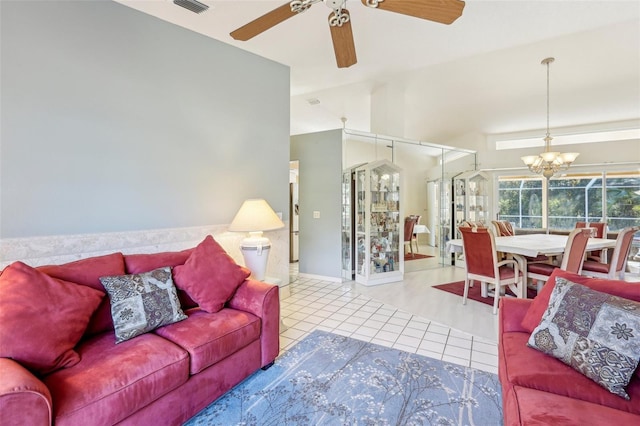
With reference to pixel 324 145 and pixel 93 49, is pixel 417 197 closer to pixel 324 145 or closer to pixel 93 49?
pixel 324 145

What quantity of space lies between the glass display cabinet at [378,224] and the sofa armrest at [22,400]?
3875mm

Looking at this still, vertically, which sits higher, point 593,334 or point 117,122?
point 117,122

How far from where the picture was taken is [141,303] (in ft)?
6.34

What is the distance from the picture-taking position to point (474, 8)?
299 centimetres

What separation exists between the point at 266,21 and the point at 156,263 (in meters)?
1.97

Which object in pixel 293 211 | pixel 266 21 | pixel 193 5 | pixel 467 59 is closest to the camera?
pixel 266 21

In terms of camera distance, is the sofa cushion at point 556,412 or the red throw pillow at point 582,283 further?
the red throw pillow at point 582,283

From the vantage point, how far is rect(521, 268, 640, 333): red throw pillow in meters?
1.61

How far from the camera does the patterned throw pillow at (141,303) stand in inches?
72.4

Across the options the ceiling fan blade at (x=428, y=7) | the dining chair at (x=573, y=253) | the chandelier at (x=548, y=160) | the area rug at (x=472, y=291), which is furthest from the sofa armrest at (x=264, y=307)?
the chandelier at (x=548, y=160)

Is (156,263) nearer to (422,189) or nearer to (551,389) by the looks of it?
(551,389)

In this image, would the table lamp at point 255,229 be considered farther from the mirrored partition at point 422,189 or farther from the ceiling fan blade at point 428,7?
the ceiling fan blade at point 428,7

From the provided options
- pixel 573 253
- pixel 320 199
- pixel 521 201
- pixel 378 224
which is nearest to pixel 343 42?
pixel 320 199

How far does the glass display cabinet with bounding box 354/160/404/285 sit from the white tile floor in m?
0.26
